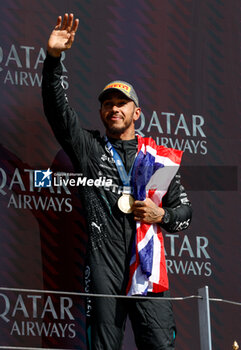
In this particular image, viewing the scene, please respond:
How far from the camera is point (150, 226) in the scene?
4.01 meters

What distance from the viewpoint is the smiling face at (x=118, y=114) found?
416 cm

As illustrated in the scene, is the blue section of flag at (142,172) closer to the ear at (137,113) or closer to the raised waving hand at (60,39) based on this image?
the ear at (137,113)

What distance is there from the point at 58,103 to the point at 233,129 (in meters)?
1.43

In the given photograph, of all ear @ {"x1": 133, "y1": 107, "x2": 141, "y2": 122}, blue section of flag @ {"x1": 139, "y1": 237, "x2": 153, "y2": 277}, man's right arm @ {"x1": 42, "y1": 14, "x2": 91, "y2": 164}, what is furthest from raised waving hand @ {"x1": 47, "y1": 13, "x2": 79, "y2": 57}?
blue section of flag @ {"x1": 139, "y1": 237, "x2": 153, "y2": 277}

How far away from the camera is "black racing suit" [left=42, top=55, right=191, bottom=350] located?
385 centimetres

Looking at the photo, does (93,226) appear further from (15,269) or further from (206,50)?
(206,50)

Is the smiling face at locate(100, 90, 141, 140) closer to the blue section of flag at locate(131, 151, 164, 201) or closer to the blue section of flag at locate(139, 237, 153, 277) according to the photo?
the blue section of flag at locate(131, 151, 164, 201)

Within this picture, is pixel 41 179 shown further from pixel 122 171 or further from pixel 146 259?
pixel 146 259

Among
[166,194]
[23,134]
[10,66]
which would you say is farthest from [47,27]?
[166,194]

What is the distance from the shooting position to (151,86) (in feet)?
15.6

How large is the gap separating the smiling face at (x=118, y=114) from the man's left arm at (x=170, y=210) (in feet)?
1.23

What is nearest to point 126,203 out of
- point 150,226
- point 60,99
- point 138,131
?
point 150,226

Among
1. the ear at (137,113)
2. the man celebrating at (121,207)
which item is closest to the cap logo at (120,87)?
the man celebrating at (121,207)

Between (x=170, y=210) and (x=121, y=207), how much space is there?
28 centimetres
